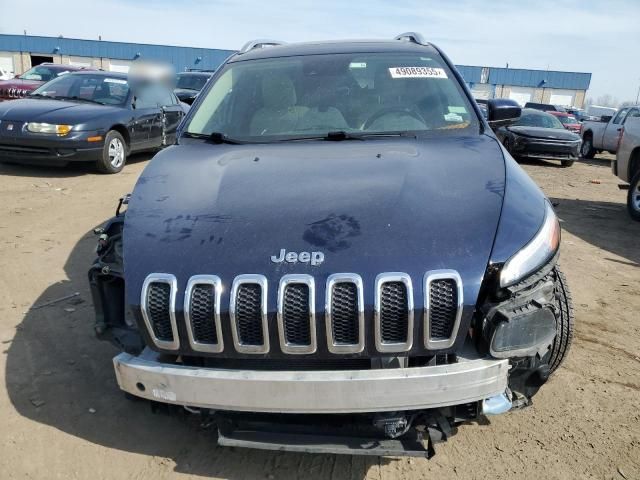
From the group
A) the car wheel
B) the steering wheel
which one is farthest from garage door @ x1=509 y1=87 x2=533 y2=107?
the steering wheel

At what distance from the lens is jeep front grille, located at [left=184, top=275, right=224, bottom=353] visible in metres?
1.97

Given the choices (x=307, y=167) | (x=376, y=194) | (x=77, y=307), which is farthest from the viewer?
(x=77, y=307)

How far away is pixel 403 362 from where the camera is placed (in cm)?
202

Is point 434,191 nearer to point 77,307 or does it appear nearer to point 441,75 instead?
point 441,75

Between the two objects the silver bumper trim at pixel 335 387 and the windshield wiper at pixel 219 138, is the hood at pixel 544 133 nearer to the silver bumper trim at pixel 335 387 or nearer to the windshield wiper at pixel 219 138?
the windshield wiper at pixel 219 138

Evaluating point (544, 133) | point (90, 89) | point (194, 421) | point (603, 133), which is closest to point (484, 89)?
point (603, 133)

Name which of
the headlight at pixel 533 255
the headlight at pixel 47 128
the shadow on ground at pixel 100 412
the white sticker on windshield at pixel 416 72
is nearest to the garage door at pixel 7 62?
the headlight at pixel 47 128

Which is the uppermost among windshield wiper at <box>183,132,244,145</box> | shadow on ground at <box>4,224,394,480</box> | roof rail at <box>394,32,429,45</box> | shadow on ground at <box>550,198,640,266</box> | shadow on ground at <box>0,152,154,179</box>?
roof rail at <box>394,32,429,45</box>

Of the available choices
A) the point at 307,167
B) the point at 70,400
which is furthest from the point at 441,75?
the point at 70,400

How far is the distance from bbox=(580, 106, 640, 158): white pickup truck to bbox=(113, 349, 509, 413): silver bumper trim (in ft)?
47.3

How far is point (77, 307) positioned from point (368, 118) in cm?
254

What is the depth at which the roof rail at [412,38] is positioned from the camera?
3.97 meters

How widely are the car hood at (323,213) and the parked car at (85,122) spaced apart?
17.0 feet

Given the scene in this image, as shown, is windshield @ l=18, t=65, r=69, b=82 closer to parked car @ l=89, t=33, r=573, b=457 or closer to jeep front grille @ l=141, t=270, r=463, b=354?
parked car @ l=89, t=33, r=573, b=457
